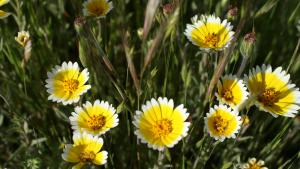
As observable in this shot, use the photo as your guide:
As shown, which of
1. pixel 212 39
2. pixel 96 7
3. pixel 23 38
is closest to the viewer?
pixel 212 39

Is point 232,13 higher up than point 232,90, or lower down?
higher up

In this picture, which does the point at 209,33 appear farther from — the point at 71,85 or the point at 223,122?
the point at 71,85

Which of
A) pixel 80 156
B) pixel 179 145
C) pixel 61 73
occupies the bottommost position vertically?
pixel 80 156

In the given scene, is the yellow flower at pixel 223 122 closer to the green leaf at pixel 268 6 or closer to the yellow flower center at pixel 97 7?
the green leaf at pixel 268 6

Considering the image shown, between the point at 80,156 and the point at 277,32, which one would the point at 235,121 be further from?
the point at 277,32

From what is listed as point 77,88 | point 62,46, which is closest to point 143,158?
point 77,88

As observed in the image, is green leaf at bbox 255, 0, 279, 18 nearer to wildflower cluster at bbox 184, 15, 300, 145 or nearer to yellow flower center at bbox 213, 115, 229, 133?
wildflower cluster at bbox 184, 15, 300, 145

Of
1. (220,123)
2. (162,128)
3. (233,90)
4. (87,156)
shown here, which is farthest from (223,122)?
(87,156)

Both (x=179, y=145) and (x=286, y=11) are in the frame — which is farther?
(x=286, y=11)
